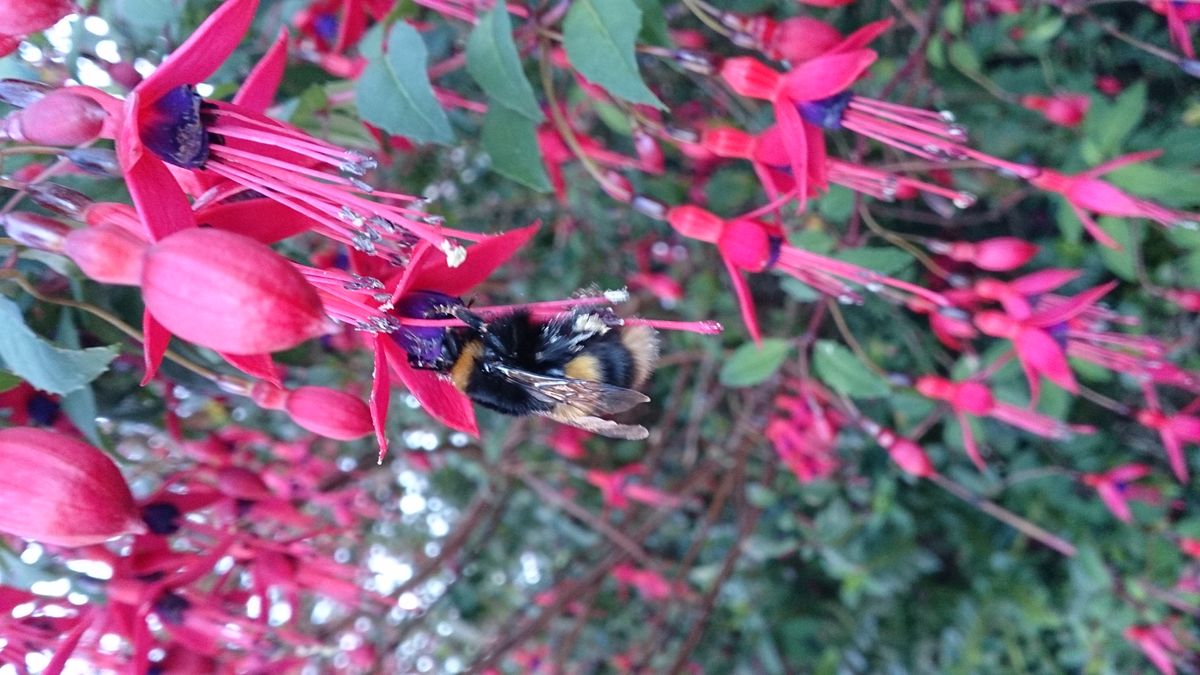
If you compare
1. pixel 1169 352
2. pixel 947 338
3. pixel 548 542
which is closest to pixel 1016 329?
pixel 947 338

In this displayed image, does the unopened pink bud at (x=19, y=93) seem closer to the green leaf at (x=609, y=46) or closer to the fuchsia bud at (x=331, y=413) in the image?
the fuchsia bud at (x=331, y=413)

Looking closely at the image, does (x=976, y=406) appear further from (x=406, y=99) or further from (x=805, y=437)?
(x=406, y=99)

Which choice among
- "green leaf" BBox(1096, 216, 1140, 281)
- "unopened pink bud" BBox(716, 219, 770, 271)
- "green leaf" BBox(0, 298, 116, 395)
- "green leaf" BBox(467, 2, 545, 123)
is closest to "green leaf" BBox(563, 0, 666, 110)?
"green leaf" BBox(467, 2, 545, 123)

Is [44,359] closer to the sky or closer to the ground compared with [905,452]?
closer to the sky

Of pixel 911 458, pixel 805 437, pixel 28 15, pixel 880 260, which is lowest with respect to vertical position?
pixel 805 437

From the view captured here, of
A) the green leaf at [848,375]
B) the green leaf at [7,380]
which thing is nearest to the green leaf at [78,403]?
the green leaf at [7,380]

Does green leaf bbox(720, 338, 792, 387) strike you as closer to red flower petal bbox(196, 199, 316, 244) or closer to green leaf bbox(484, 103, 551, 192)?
green leaf bbox(484, 103, 551, 192)

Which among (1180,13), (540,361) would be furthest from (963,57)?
(540,361)
